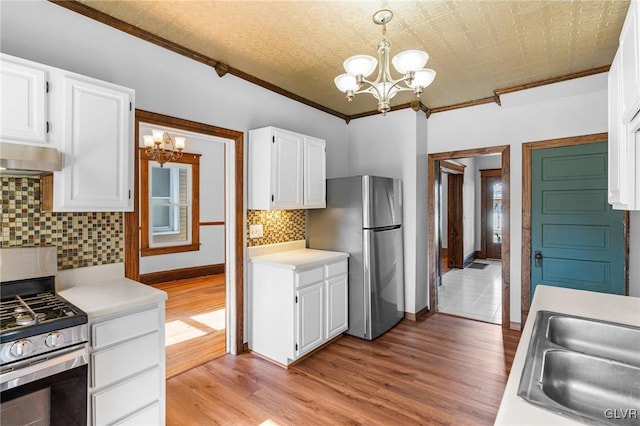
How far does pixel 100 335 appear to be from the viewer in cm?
158

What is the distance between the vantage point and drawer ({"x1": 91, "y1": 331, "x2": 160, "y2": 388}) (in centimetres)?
158

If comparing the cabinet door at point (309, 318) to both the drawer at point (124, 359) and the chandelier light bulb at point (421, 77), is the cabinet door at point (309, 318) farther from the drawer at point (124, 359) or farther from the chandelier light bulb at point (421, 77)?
the chandelier light bulb at point (421, 77)

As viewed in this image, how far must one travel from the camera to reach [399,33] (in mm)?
2352

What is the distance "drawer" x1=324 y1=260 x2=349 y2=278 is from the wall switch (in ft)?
2.40

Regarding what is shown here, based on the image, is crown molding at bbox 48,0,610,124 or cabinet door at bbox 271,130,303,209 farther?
cabinet door at bbox 271,130,303,209

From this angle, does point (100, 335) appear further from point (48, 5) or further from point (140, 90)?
point (48, 5)

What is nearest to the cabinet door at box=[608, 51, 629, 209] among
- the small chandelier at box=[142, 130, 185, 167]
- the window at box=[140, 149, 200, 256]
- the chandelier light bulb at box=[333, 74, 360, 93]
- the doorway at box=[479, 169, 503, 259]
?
the chandelier light bulb at box=[333, 74, 360, 93]

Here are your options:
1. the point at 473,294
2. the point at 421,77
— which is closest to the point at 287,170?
the point at 421,77

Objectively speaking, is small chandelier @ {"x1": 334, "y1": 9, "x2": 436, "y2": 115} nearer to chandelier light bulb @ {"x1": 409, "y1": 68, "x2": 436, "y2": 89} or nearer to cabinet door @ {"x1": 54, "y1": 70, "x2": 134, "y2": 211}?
chandelier light bulb @ {"x1": 409, "y1": 68, "x2": 436, "y2": 89}

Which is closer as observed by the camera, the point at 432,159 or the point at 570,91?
the point at 570,91

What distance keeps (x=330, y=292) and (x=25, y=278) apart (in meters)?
2.26

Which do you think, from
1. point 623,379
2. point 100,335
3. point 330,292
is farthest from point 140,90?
point 623,379

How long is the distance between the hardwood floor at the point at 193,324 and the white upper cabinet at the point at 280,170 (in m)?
1.45

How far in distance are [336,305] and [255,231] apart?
43.4 inches
